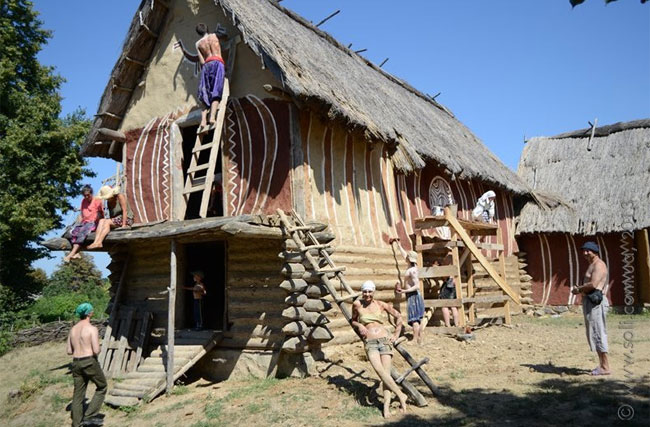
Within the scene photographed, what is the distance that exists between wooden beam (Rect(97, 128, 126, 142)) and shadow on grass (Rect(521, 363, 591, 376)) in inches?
366

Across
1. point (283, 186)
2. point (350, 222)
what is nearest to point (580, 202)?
point (350, 222)

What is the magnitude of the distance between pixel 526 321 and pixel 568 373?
7.26 m

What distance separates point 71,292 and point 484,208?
921 inches

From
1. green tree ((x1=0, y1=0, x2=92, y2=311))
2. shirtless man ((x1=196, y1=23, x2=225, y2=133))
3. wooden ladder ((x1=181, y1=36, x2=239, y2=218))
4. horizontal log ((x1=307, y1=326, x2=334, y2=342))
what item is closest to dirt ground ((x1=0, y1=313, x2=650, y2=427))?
horizontal log ((x1=307, y1=326, x2=334, y2=342))

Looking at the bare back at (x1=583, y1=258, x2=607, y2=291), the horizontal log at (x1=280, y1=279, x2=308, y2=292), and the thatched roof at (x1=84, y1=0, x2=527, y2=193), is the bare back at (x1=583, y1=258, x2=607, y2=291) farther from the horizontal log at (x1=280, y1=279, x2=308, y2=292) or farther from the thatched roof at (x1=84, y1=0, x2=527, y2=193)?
the thatched roof at (x1=84, y1=0, x2=527, y2=193)

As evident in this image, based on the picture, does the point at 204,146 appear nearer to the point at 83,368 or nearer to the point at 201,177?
the point at 201,177

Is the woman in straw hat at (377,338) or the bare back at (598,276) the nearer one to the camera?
the woman in straw hat at (377,338)

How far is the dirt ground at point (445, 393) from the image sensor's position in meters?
6.03

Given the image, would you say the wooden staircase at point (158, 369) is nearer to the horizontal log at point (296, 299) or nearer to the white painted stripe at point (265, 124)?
the horizontal log at point (296, 299)

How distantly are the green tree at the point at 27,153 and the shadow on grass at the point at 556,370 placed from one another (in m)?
15.7

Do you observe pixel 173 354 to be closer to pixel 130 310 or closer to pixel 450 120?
pixel 130 310

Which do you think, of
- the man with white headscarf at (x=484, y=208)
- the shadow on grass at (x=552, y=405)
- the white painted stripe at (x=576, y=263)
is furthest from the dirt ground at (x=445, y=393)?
the white painted stripe at (x=576, y=263)

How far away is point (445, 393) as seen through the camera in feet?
23.0

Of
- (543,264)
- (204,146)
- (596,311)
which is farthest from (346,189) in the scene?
(543,264)
